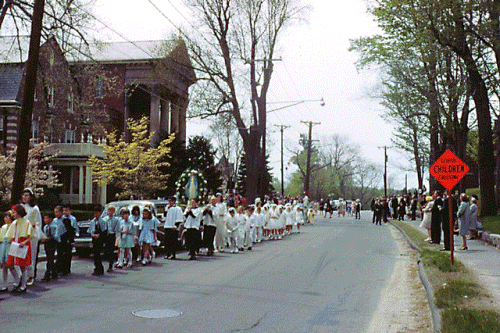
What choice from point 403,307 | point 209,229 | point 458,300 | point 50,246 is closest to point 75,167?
point 209,229

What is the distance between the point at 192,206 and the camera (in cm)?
1855

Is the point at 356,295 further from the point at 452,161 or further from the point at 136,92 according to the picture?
the point at 136,92

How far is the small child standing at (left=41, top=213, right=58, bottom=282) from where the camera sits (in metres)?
12.9

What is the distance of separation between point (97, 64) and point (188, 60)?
2045cm

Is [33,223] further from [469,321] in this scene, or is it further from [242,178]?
[242,178]

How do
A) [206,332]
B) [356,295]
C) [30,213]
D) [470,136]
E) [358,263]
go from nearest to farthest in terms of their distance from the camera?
[206,332]
[356,295]
[30,213]
[358,263]
[470,136]

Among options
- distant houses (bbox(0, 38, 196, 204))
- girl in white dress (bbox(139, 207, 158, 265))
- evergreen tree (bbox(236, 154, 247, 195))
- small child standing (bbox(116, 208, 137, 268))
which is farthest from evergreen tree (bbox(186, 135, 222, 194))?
small child standing (bbox(116, 208, 137, 268))

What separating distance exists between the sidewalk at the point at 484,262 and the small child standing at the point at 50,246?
8.43 m

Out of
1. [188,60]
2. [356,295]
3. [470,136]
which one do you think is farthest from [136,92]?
[356,295]

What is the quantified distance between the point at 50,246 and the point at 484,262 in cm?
1021

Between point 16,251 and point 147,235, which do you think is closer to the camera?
point 16,251

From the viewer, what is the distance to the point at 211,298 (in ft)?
33.6

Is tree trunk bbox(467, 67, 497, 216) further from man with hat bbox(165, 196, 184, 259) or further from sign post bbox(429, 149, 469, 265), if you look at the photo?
man with hat bbox(165, 196, 184, 259)

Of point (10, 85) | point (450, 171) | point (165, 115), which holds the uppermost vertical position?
point (165, 115)
